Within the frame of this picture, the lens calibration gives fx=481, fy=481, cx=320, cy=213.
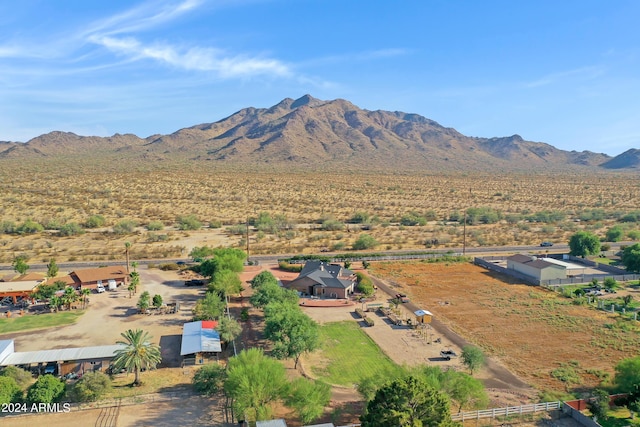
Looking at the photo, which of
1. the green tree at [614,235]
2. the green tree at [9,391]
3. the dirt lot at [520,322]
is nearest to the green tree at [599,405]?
the dirt lot at [520,322]

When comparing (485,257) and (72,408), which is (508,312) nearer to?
(485,257)

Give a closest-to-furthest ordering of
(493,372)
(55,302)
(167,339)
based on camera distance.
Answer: (493,372) < (167,339) < (55,302)

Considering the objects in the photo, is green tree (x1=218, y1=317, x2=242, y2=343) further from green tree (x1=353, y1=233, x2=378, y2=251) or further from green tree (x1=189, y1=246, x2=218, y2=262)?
green tree (x1=353, y1=233, x2=378, y2=251)

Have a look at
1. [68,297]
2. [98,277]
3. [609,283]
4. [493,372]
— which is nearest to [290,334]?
[493,372]

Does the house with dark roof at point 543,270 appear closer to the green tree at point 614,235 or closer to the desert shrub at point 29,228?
the green tree at point 614,235

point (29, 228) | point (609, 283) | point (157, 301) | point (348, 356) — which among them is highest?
point (29, 228)

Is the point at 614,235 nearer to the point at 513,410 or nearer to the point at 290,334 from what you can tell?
the point at 513,410

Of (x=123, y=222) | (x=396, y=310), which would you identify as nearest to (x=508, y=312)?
(x=396, y=310)
